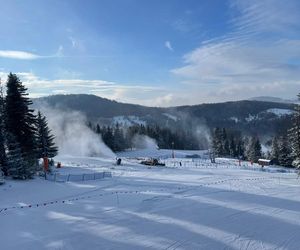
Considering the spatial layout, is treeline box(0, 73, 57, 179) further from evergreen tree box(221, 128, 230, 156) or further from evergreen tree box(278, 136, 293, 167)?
evergreen tree box(221, 128, 230, 156)

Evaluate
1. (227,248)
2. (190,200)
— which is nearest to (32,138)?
(190,200)

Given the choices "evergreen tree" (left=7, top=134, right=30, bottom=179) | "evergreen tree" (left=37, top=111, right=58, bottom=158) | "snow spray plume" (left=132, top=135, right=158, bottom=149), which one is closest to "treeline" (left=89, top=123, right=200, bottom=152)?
"snow spray plume" (left=132, top=135, right=158, bottom=149)

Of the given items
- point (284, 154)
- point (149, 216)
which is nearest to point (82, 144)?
point (284, 154)

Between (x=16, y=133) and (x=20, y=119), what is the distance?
5.81 ft

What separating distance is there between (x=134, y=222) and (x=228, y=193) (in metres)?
12.0

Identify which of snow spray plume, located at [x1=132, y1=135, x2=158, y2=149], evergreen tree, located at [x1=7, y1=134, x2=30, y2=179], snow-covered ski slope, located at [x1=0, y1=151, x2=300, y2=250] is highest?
snow spray plume, located at [x1=132, y1=135, x2=158, y2=149]

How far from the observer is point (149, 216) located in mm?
24453

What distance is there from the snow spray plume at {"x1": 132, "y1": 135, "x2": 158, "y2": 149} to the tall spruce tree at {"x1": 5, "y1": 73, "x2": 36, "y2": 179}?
3498 inches

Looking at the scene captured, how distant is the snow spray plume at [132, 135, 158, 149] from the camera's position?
13412 centimetres

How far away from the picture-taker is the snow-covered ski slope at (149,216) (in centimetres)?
1986

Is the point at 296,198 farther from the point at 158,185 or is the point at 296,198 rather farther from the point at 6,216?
the point at 6,216

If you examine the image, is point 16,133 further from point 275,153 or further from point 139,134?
point 139,134

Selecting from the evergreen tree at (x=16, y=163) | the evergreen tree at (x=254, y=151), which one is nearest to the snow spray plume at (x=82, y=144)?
the evergreen tree at (x=254, y=151)

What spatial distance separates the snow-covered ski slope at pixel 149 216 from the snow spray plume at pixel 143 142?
96.8m
